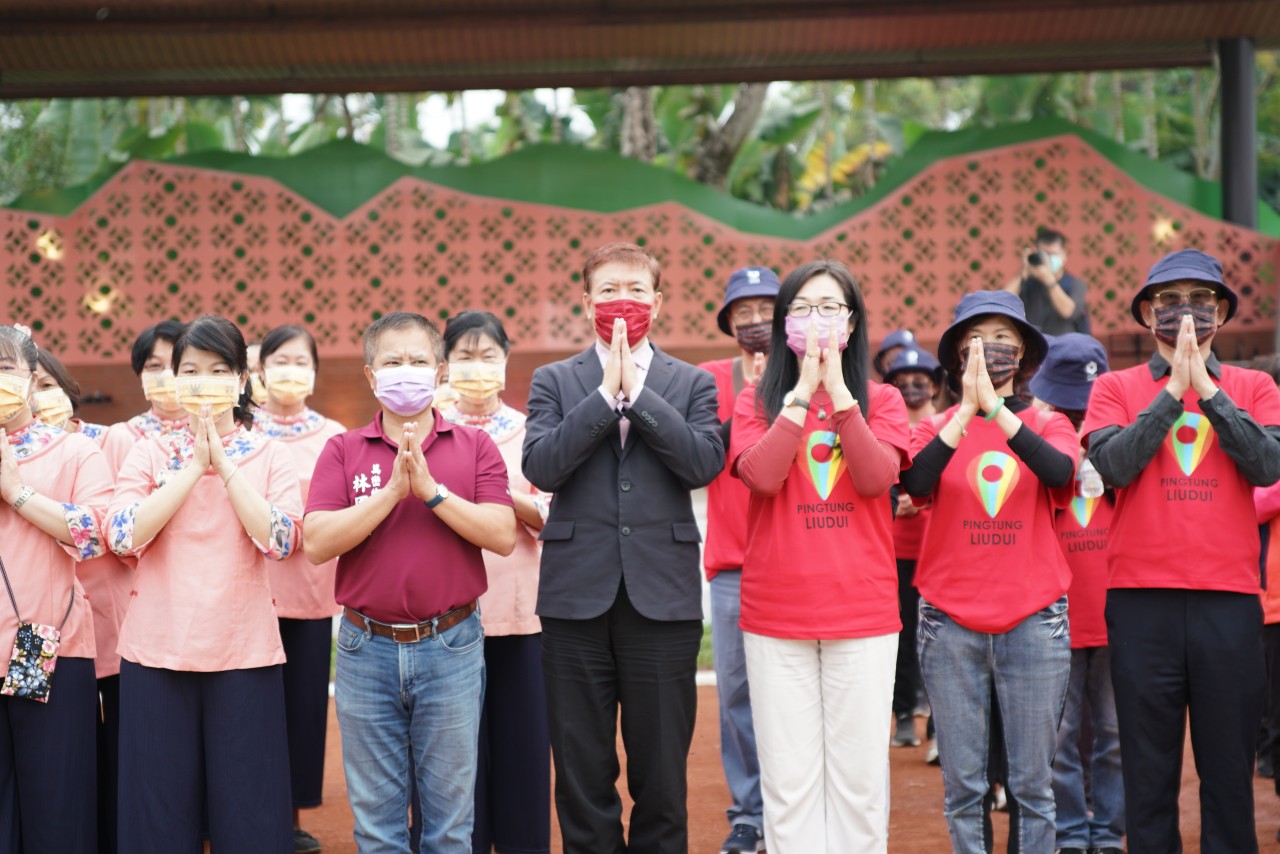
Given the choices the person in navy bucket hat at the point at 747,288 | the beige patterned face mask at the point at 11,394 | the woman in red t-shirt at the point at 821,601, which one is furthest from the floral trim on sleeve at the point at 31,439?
the person in navy bucket hat at the point at 747,288

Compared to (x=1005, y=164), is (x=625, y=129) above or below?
above

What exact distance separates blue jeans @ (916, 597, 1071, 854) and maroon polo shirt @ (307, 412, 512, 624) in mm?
1580

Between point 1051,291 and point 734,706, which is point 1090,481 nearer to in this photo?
point 734,706

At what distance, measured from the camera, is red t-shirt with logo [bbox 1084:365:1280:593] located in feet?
13.8

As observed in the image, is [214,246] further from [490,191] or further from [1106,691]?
[1106,691]

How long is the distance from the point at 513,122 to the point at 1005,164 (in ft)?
24.7

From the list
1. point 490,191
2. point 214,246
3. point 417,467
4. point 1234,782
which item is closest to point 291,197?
point 214,246

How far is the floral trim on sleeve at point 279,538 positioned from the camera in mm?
4113

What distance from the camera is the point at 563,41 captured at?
10.6 meters

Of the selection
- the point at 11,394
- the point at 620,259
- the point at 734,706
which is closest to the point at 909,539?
the point at 734,706

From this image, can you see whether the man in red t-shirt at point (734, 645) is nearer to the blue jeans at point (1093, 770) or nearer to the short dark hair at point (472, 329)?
the short dark hair at point (472, 329)

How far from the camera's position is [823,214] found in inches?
427

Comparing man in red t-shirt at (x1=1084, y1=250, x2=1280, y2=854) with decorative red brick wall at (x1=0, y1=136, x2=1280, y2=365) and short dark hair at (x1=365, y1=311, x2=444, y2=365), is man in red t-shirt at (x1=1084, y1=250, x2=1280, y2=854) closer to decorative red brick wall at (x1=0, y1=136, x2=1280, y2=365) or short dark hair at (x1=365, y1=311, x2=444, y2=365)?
short dark hair at (x1=365, y1=311, x2=444, y2=365)

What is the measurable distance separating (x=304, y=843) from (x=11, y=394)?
2.24 metres
